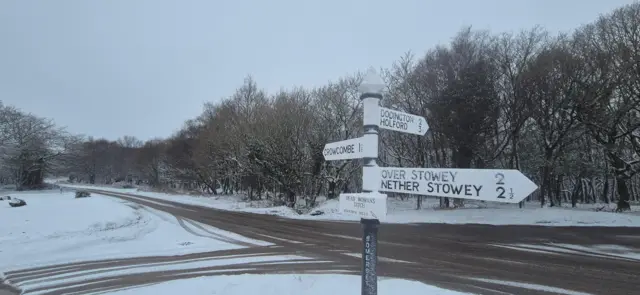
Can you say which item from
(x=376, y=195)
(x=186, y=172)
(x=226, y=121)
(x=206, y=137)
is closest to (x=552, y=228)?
(x=376, y=195)

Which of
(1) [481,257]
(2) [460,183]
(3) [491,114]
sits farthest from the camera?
(3) [491,114]

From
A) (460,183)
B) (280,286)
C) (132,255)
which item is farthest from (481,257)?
(132,255)

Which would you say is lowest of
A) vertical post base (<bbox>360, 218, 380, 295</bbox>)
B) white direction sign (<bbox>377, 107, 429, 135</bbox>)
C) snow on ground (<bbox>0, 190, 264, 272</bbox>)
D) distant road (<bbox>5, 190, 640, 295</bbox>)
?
snow on ground (<bbox>0, 190, 264, 272</bbox>)

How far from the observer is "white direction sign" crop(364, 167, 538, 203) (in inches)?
92.2

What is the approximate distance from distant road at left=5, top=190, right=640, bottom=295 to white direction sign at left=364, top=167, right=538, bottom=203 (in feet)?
17.0

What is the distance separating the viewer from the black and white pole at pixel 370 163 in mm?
3070

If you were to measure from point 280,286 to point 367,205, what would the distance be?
4.58 m

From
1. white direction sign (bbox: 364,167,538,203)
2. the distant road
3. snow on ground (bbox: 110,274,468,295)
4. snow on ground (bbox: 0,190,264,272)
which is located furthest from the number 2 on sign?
snow on ground (bbox: 0,190,264,272)

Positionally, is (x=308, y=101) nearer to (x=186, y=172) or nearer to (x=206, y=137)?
(x=206, y=137)

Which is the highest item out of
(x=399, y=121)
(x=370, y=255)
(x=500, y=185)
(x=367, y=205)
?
(x=399, y=121)

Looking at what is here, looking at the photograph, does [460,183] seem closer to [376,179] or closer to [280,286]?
[376,179]

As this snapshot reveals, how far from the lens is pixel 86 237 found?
13.7 meters

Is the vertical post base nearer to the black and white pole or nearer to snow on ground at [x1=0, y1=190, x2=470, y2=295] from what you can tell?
the black and white pole

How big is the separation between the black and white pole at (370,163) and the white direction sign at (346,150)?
0.46 ft
